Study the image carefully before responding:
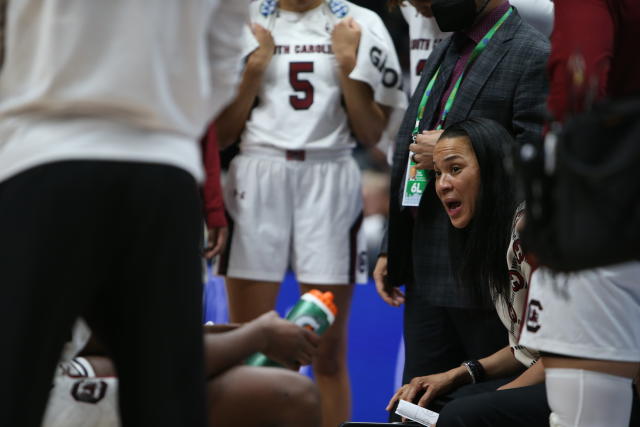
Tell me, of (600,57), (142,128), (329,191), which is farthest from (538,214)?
(329,191)

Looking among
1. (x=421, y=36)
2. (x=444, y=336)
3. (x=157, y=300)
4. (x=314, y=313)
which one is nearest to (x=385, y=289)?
(x=444, y=336)

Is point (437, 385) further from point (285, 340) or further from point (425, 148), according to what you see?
point (285, 340)

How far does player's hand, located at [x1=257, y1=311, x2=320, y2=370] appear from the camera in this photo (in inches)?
82.4

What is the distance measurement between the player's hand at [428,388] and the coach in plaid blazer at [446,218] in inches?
9.4

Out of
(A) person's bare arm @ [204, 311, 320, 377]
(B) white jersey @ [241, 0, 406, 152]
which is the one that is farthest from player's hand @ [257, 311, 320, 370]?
(B) white jersey @ [241, 0, 406, 152]

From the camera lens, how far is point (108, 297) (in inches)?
69.3

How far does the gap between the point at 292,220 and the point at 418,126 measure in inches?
37.6

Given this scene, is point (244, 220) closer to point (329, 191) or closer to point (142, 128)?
point (329, 191)

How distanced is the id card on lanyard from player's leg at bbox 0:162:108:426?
1.89 meters

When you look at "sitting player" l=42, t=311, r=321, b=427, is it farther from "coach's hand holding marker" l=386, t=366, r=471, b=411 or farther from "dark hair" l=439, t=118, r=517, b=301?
"dark hair" l=439, t=118, r=517, b=301

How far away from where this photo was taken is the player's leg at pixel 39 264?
5.29ft

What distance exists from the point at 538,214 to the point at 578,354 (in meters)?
0.66

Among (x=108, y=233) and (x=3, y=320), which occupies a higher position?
(x=108, y=233)

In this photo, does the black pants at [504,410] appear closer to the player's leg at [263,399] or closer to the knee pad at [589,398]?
the knee pad at [589,398]
